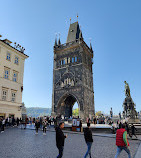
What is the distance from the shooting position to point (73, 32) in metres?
49.5

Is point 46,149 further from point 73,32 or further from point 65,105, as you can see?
point 73,32

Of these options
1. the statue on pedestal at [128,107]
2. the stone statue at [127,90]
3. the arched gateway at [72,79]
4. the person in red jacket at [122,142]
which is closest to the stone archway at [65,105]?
the arched gateway at [72,79]

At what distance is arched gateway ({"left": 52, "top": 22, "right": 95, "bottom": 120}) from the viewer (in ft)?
127

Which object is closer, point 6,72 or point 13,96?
point 6,72

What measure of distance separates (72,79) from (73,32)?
18.3m

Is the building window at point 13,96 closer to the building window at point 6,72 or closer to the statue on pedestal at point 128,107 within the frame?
the building window at point 6,72

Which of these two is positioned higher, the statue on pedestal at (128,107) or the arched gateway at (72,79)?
the arched gateway at (72,79)

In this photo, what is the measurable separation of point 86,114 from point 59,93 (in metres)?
9.66

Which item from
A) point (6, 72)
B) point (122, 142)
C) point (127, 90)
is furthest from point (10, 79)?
point (127, 90)

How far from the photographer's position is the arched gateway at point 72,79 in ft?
127

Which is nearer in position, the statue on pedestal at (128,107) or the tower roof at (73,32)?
the statue on pedestal at (128,107)

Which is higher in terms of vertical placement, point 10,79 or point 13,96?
point 10,79

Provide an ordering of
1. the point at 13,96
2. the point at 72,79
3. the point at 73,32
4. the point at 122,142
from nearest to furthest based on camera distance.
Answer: the point at 122,142
the point at 13,96
the point at 72,79
the point at 73,32

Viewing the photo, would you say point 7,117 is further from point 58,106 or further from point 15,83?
point 58,106
